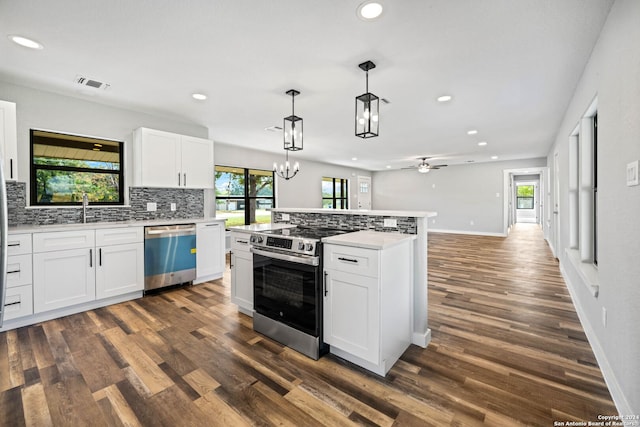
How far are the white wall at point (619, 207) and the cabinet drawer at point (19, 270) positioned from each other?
180 inches

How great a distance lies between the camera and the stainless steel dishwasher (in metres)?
3.53

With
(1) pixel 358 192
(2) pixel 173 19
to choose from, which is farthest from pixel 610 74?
(1) pixel 358 192

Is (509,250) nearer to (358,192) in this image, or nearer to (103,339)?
(358,192)

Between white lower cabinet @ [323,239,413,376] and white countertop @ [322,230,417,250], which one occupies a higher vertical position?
white countertop @ [322,230,417,250]

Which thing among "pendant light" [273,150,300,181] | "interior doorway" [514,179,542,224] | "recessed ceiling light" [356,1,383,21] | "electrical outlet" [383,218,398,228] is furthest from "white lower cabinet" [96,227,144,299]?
"interior doorway" [514,179,542,224]

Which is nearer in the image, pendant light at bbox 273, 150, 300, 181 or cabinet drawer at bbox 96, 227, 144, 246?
cabinet drawer at bbox 96, 227, 144, 246

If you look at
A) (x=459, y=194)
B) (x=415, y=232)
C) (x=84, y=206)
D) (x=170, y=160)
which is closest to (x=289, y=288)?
(x=415, y=232)

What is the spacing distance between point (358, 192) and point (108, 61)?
9.05m

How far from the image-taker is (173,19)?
6.30 ft

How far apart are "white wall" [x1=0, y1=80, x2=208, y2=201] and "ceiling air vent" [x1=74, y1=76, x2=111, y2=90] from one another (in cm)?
62

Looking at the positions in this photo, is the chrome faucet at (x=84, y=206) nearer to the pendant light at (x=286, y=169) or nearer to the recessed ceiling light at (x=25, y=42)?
the recessed ceiling light at (x=25, y=42)

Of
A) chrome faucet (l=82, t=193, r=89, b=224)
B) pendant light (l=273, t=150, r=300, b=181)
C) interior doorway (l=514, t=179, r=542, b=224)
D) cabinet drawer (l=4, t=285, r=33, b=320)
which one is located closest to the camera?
cabinet drawer (l=4, t=285, r=33, b=320)

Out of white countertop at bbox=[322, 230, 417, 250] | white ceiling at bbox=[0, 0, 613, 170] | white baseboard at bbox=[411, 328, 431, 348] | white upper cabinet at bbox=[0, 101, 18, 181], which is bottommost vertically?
white baseboard at bbox=[411, 328, 431, 348]

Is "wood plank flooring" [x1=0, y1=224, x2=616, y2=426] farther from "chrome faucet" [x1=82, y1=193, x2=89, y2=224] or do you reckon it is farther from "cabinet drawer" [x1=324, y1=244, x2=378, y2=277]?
"chrome faucet" [x1=82, y1=193, x2=89, y2=224]
